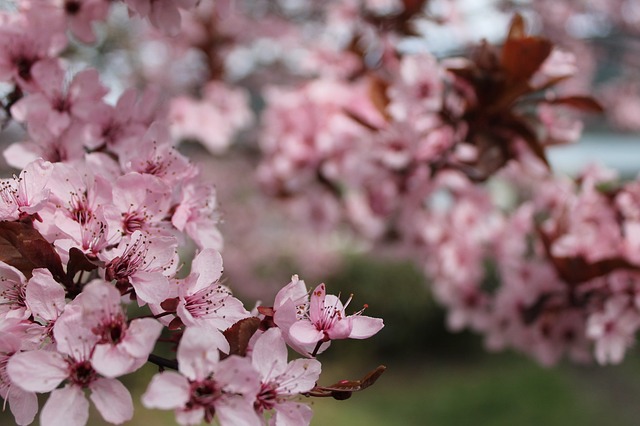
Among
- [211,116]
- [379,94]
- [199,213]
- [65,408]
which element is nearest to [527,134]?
[379,94]

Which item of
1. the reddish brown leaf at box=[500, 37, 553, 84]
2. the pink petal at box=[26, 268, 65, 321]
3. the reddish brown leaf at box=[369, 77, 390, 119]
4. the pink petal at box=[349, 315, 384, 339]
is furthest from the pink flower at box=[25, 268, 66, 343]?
the reddish brown leaf at box=[369, 77, 390, 119]

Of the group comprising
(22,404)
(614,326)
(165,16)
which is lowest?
(614,326)

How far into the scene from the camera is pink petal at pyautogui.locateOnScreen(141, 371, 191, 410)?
64cm

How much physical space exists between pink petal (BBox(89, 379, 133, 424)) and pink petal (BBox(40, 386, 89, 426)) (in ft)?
0.05

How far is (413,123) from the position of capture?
1.68 meters

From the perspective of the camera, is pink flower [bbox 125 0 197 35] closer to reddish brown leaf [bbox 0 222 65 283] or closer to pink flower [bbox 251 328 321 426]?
reddish brown leaf [bbox 0 222 65 283]

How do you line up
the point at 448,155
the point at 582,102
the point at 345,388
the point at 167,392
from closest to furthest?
the point at 167,392
the point at 345,388
the point at 582,102
the point at 448,155

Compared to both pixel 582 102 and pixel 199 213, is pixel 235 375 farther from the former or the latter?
pixel 582 102

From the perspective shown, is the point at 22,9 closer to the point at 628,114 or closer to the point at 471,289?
the point at 471,289

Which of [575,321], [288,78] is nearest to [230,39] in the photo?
[288,78]

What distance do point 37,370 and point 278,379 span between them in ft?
0.84

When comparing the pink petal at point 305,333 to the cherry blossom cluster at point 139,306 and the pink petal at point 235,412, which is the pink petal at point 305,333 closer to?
the cherry blossom cluster at point 139,306

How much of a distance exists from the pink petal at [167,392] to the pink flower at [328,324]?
5.8 inches

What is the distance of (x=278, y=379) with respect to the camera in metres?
0.75
